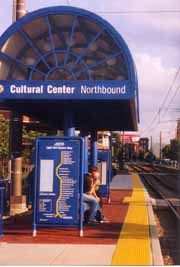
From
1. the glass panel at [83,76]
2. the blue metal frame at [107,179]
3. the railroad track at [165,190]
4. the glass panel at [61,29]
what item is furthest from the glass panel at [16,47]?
the blue metal frame at [107,179]

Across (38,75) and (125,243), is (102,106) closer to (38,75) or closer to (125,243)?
(38,75)

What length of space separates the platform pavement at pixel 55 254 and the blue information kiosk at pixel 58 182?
106 centimetres

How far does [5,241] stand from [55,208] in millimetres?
1138

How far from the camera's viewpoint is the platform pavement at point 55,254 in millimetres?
9039

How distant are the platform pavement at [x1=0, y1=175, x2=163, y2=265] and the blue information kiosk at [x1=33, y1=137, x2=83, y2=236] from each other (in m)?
1.06

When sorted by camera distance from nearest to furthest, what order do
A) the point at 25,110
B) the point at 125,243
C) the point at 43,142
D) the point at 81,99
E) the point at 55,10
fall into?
1. the point at 125,243
2. the point at 43,142
3. the point at 81,99
4. the point at 55,10
5. the point at 25,110

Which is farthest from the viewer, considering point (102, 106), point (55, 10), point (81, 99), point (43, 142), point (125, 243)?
Result: point (102, 106)

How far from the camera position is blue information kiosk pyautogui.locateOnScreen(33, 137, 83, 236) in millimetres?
11781

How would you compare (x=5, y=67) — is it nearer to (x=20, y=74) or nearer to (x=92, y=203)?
(x=20, y=74)

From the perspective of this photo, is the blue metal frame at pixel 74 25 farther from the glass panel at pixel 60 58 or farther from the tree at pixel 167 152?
the tree at pixel 167 152

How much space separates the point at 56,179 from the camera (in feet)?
38.8

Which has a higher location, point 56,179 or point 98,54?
point 98,54

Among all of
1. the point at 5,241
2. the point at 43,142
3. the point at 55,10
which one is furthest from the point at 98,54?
the point at 5,241

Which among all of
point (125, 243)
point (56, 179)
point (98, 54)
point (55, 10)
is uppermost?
point (55, 10)
